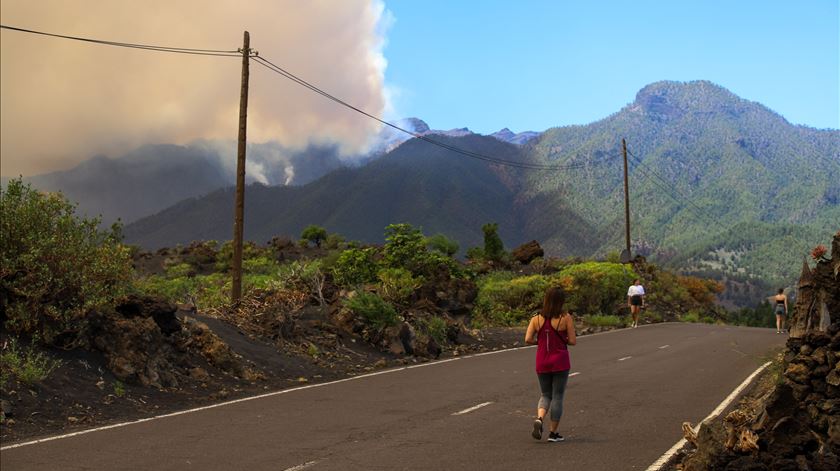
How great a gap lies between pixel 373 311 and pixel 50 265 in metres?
9.45

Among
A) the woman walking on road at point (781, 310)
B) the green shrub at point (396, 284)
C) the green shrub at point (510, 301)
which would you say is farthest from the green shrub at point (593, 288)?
the green shrub at point (396, 284)

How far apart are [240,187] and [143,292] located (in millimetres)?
7082

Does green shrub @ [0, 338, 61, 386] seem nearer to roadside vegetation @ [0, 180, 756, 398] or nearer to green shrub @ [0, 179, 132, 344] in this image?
roadside vegetation @ [0, 180, 756, 398]

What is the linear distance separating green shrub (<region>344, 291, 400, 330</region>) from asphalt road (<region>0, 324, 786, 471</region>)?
3682 mm

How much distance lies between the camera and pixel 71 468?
29.6 ft

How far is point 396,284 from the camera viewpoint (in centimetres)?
2617

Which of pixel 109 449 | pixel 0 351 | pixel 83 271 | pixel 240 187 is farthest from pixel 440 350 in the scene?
pixel 109 449

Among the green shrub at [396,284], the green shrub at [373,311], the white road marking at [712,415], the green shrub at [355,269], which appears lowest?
the white road marking at [712,415]

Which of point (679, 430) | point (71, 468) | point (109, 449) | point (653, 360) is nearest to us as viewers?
point (71, 468)

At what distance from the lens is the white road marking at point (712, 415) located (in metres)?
9.29

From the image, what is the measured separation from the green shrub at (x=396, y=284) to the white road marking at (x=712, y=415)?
10.2m

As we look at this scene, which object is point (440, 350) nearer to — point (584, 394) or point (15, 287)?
point (584, 394)

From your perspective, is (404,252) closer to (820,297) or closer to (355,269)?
(355,269)

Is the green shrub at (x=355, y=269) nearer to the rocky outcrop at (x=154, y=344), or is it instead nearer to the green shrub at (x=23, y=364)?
the rocky outcrop at (x=154, y=344)
